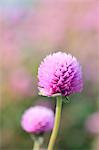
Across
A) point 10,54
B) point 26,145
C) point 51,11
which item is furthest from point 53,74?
point 51,11

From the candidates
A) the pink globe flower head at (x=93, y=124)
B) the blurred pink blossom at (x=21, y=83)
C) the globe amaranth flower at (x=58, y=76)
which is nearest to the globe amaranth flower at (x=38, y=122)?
the globe amaranth flower at (x=58, y=76)

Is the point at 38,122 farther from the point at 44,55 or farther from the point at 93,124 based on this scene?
the point at 44,55

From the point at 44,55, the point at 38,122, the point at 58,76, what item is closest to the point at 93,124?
the point at 44,55

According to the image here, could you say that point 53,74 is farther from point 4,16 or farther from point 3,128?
point 4,16

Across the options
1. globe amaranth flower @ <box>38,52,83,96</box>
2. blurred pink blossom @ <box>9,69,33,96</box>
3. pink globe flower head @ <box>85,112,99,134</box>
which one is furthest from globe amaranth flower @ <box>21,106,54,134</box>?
blurred pink blossom @ <box>9,69,33,96</box>

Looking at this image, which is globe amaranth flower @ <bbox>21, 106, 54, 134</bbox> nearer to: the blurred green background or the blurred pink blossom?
the blurred green background
